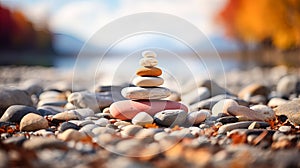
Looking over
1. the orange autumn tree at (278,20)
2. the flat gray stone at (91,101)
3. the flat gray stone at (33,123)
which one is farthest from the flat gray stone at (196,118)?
the orange autumn tree at (278,20)

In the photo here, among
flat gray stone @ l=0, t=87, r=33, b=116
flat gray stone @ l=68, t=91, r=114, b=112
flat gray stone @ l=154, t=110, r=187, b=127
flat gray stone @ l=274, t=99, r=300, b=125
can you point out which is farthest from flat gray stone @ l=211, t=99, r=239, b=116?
flat gray stone @ l=0, t=87, r=33, b=116

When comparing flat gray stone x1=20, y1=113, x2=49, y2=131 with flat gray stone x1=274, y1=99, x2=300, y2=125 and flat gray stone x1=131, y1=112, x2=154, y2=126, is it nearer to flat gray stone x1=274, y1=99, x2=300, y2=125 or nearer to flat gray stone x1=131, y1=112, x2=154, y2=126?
flat gray stone x1=131, y1=112, x2=154, y2=126

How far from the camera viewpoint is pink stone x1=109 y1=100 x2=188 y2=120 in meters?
3.92

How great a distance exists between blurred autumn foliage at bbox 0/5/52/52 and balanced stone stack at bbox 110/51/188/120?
4496 cm

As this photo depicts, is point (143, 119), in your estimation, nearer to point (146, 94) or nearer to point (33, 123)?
point (146, 94)

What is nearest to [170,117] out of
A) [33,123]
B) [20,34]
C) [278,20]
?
[33,123]

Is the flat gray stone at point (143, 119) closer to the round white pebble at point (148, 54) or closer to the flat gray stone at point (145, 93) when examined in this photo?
the flat gray stone at point (145, 93)

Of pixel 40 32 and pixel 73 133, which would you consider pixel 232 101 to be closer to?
pixel 73 133

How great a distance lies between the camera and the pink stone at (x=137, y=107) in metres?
3.92

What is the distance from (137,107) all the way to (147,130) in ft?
2.62

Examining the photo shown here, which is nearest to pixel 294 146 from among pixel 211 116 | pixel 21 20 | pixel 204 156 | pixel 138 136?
pixel 204 156

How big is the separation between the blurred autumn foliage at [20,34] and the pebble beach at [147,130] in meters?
44.1

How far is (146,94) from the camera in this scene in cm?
395

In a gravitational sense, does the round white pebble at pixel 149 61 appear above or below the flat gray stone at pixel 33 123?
above
